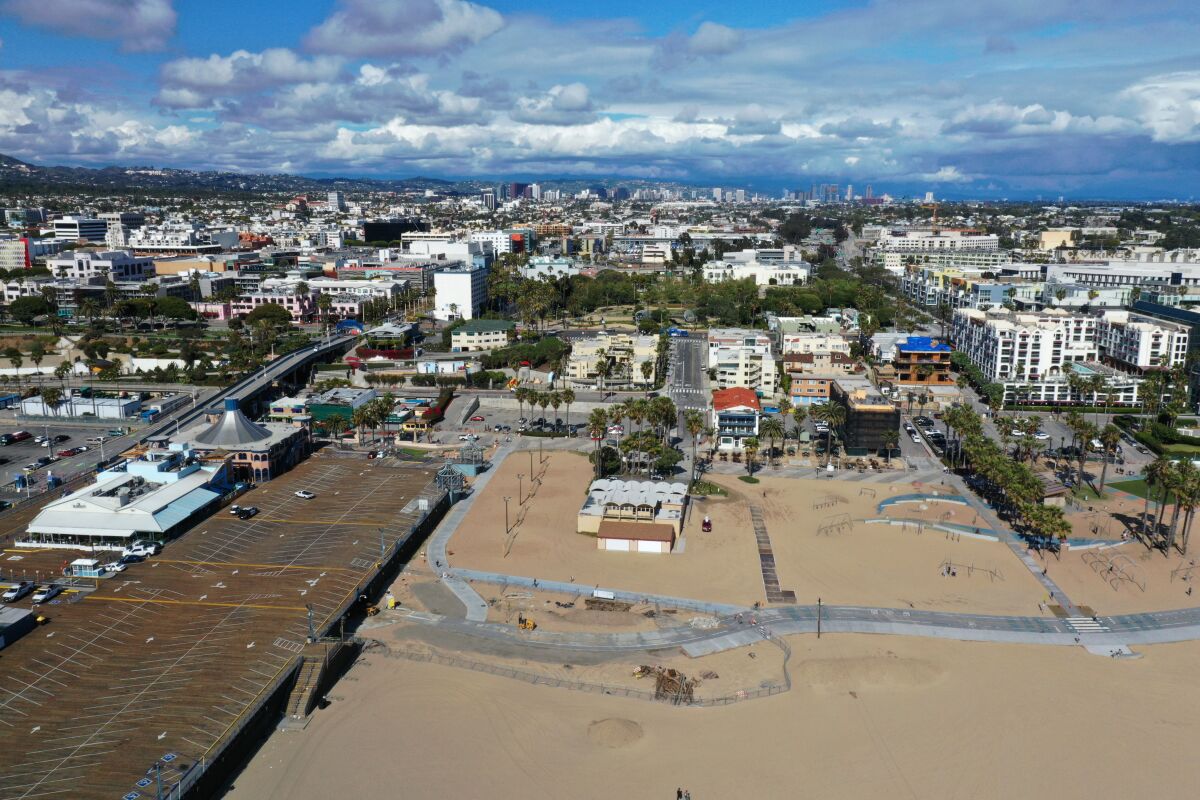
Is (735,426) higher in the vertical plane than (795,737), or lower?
higher

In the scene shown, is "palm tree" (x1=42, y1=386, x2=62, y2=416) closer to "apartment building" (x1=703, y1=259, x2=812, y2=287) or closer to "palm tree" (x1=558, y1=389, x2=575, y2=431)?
"palm tree" (x1=558, y1=389, x2=575, y2=431)

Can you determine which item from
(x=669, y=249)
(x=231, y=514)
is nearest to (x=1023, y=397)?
(x=231, y=514)

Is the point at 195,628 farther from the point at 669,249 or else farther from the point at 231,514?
the point at 669,249

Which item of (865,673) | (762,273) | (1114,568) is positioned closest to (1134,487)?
(1114,568)

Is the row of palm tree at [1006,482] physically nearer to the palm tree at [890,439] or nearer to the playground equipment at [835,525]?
the palm tree at [890,439]

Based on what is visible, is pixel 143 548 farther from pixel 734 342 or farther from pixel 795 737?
pixel 734 342

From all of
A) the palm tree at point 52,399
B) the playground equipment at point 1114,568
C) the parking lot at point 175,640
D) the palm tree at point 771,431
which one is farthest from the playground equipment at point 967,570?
the palm tree at point 52,399
